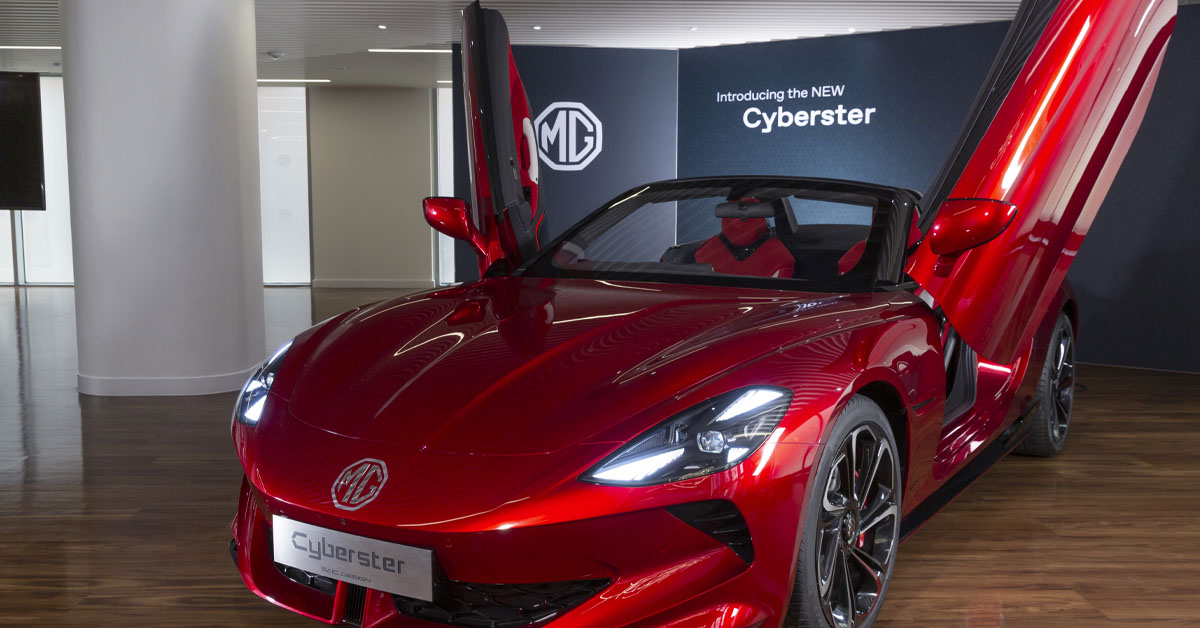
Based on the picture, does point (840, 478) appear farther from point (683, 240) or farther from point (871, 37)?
point (871, 37)

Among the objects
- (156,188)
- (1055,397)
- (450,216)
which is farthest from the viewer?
(156,188)

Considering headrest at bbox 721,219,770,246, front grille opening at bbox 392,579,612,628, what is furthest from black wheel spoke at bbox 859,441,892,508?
headrest at bbox 721,219,770,246

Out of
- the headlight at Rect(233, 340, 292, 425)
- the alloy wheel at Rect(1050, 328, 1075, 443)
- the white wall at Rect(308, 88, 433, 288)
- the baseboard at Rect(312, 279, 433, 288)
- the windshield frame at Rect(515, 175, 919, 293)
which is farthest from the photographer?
the baseboard at Rect(312, 279, 433, 288)

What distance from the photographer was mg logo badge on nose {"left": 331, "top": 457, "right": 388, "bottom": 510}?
1.50 metres

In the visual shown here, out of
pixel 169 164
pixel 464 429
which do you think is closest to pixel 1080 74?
pixel 464 429

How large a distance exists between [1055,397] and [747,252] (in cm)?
178

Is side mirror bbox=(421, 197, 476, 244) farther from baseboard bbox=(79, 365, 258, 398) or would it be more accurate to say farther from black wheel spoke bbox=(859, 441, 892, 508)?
baseboard bbox=(79, 365, 258, 398)

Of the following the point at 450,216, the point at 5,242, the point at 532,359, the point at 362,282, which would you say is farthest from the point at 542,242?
the point at 5,242

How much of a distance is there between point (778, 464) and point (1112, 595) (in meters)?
1.35

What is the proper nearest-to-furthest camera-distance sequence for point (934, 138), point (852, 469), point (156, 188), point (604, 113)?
point (852, 469), point (156, 188), point (934, 138), point (604, 113)

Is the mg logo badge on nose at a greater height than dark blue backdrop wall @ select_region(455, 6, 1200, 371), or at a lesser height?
lesser

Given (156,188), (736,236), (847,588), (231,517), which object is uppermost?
(156,188)

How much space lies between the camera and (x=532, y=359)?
5.87 ft

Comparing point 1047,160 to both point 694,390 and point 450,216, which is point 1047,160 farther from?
point 450,216
